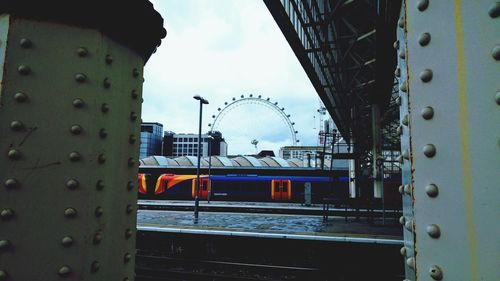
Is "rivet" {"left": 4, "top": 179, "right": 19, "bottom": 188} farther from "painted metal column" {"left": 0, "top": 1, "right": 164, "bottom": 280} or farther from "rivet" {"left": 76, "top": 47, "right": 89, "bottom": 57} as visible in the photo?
"rivet" {"left": 76, "top": 47, "right": 89, "bottom": 57}

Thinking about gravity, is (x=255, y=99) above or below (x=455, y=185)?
above

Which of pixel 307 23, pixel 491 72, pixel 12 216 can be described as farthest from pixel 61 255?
pixel 307 23

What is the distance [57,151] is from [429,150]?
1.29m

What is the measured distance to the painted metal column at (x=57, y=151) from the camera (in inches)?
42.1

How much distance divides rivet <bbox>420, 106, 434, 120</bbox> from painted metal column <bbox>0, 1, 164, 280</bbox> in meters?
1.18

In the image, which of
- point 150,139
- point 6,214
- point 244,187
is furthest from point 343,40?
point 150,139

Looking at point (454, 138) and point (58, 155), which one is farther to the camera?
point (58, 155)

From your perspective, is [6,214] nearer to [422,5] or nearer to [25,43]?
[25,43]

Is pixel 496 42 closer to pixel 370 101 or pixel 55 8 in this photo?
pixel 55 8

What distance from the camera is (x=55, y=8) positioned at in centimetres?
116

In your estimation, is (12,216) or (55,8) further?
(55,8)

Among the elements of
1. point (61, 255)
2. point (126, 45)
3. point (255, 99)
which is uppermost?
point (255, 99)

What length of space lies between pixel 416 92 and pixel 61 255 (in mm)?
1371

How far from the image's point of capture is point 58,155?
1.11 m
